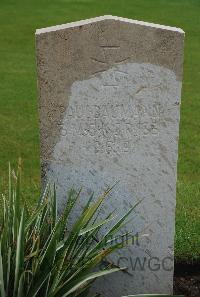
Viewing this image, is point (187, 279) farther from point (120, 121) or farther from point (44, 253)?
point (44, 253)

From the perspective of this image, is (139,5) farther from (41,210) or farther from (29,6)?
(41,210)

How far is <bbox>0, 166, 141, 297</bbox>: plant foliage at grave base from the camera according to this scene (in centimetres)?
349

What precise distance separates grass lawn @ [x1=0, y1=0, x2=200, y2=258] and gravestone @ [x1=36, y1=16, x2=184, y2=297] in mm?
795

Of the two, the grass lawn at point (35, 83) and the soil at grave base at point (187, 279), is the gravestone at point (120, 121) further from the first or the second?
the grass lawn at point (35, 83)

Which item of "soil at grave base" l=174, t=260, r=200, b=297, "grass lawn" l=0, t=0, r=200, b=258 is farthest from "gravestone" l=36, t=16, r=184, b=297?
"grass lawn" l=0, t=0, r=200, b=258

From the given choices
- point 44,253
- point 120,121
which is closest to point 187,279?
point 120,121

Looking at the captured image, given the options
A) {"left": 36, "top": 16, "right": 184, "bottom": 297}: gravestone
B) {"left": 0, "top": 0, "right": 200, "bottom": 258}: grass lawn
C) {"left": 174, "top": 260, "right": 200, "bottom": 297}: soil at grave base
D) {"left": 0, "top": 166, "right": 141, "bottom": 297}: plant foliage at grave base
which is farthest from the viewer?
{"left": 0, "top": 0, "right": 200, "bottom": 258}: grass lawn

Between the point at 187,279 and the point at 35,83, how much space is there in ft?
Answer: 20.3

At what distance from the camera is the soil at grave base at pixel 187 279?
4.55m

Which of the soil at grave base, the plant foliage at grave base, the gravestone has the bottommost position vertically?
the soil at grave base

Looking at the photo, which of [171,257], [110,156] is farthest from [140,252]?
[110,156]

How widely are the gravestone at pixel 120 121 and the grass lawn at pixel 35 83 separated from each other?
0.80 metres

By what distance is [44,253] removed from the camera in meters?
3.55

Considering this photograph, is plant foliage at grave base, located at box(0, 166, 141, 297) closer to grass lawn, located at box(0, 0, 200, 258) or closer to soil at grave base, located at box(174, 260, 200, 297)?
soil at grave base, located at box(174, 260, 200, 297)
